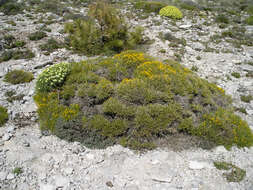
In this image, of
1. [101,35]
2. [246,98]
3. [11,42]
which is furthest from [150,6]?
[246,98]

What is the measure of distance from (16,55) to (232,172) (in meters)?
10.3

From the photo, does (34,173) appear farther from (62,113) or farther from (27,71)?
(27,71)

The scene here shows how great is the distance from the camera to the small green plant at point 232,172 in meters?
4.89

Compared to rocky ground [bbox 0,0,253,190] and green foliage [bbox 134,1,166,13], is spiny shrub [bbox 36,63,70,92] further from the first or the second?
green foliage [bbox 134,1,166,13]

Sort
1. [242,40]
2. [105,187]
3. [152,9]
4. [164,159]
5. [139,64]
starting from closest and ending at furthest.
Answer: [105,187] < [164,159] < [139,64] < [242,40] < [152,9]

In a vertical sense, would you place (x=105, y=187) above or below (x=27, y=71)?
below

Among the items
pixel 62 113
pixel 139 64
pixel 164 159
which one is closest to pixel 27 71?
pixel 62 113

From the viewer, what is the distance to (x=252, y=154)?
5.70 m

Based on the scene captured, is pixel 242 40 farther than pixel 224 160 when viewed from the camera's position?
Yes

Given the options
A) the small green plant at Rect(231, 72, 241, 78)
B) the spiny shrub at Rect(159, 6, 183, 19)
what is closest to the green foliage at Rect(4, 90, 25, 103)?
the small green plant at Rect(231, 72, 241, 78)

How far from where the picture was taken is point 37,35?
11.7 metres

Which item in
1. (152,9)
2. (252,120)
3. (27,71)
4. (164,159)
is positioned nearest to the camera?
(164,159)

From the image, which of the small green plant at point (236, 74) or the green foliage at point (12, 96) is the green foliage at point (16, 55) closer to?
the green foliage at point (12, 96)

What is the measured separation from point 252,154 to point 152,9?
51.9 ft
